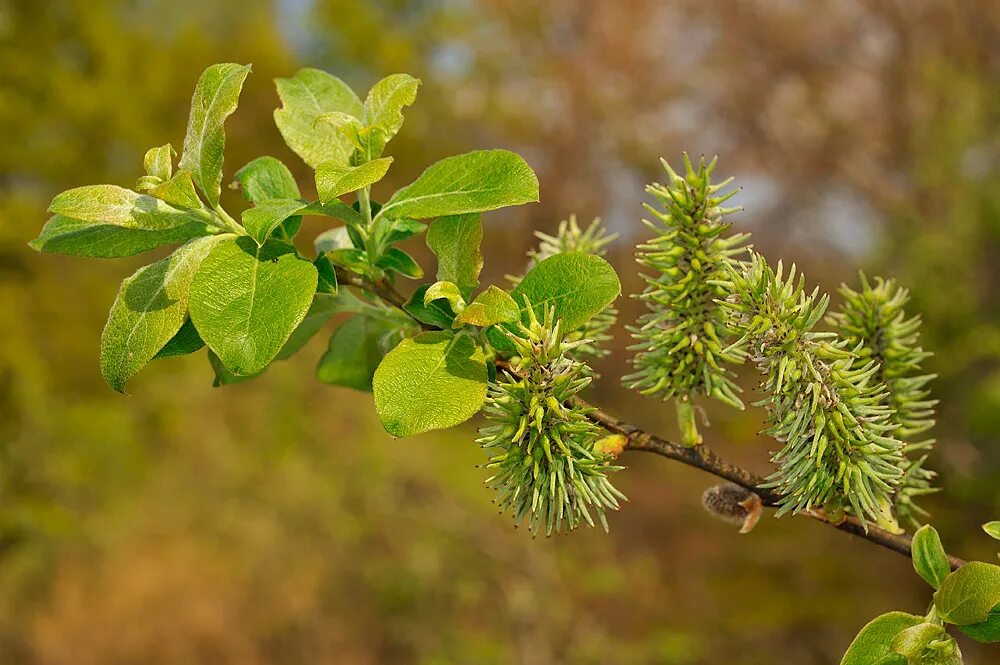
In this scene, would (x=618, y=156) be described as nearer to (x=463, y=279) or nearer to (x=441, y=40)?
(x=441, y=40)

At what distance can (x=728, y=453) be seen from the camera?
5238mm

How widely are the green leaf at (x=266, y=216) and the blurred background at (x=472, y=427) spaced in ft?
4.98

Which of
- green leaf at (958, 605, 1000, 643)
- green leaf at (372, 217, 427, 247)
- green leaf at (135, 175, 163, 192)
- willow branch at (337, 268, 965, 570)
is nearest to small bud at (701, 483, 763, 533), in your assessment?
willow branch at (337, 268, 965, 570)

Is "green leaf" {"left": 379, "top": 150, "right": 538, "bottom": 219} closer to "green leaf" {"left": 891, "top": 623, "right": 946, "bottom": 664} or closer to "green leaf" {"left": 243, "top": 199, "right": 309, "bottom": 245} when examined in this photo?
"green leaf" {"left": 243, "top": 199, "right": 309, "bottom": 245}

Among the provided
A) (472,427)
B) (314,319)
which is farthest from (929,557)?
(472,427)

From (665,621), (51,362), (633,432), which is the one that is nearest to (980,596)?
(633,432)

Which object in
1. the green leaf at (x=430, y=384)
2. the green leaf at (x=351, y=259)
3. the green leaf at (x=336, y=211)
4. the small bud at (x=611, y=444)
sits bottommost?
the small bud at (x=611, y=444)

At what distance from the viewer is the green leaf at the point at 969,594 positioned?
383 millimetres

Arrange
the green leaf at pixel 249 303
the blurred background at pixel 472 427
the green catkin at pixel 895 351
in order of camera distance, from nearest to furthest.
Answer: the green leaf at pixel 249 303 < the green catkin at pixel 895 351 < the blurred background at pixel 472 427

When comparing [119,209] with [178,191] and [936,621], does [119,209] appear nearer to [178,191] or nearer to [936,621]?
[178,191]

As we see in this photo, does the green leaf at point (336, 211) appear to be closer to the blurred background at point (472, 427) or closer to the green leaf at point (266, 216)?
the green leaf at point (266, 216)

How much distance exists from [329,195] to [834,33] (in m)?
7.64

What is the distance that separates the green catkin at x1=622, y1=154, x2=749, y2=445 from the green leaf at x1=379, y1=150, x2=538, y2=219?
0.26 feet

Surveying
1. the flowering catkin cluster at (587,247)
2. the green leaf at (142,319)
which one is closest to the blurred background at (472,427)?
the flowering catkin cluster at (587,247)
